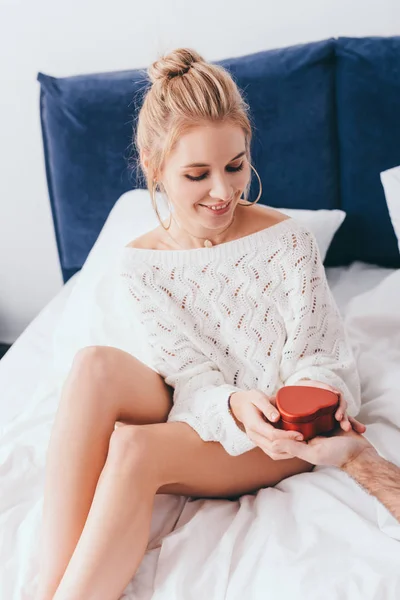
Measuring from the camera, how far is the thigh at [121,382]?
1.24 meters

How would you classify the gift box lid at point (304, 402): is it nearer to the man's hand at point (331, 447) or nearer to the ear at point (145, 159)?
the man's hand at point (331, 447)

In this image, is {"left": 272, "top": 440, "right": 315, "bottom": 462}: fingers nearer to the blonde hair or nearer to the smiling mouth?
the smiling mouth

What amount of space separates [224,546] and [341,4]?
1.46 meters

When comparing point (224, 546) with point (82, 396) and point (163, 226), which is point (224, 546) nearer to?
point (82, 396)

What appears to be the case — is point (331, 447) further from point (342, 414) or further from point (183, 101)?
point (183, 101)

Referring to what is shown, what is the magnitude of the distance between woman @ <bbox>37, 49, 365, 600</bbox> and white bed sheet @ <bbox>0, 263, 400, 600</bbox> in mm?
45

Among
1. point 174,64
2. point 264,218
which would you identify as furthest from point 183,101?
point 264,218

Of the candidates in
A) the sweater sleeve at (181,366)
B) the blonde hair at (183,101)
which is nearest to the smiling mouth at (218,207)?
the blonde hair at (183,101)

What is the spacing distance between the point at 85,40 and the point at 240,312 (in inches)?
45.6

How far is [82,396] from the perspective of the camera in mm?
1219

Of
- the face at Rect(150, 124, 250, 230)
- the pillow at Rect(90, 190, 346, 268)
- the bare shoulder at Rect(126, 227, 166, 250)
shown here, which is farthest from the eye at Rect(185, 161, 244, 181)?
the pillow at Rect(90, 190, 346, 268)

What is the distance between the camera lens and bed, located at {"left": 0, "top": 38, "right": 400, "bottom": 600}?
3.40ft

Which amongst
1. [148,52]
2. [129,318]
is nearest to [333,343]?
[129,318]

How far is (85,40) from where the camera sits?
2084 mm
